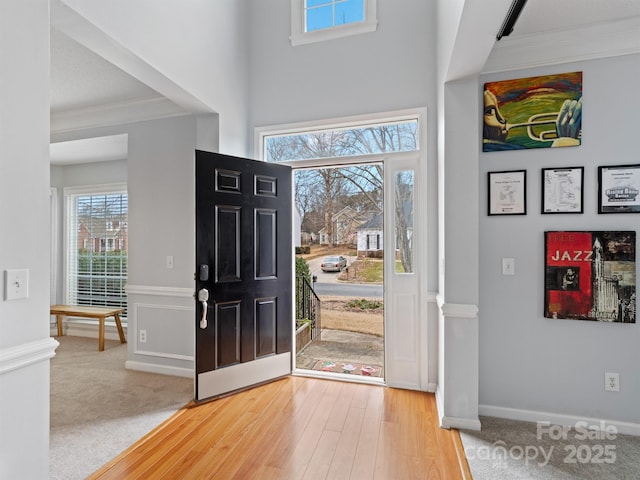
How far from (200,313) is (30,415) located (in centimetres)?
124

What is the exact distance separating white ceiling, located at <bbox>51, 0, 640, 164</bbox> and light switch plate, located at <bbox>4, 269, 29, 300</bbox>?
6.81ft

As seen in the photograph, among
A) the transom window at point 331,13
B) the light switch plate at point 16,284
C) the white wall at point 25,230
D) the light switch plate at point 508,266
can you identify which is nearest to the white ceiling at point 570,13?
the transom window at point 331,13

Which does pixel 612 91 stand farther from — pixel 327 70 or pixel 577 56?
pixel 327 70

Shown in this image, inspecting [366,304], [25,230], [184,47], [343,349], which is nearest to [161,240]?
[184,47]

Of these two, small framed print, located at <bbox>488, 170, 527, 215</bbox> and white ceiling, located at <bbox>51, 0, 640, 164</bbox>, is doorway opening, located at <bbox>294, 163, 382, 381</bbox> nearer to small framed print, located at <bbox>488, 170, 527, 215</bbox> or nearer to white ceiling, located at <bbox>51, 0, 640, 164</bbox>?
white ceiling, located at <bbox>51, 0, 640, 164</bbox>

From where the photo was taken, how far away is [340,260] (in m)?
5.45

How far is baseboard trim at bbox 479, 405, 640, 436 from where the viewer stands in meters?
2.17

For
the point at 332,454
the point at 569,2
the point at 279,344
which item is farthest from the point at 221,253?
the point at 569,2

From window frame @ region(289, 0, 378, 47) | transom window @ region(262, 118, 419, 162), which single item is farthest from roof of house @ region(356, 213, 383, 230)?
window frame @ region(289, 0, 378, 47)

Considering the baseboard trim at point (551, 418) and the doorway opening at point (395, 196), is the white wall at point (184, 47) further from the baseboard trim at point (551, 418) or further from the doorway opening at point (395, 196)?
the baseboard trim at point (551, 418)

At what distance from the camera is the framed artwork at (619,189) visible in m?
2.17

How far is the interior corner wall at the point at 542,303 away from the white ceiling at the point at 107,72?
0.89 feet

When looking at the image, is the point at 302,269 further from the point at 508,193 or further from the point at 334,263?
the point at 508,193

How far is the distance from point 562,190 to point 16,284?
3134mm
